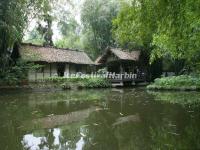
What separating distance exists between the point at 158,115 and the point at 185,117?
42.4 inches

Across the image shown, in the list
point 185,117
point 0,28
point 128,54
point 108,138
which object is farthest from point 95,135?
point 128,54

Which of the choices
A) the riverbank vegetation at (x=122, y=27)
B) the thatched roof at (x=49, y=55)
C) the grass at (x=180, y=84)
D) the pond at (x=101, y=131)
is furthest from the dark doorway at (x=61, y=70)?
the pond at (x=101, y=131)

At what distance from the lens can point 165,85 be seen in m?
27.8

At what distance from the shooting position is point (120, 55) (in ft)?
119

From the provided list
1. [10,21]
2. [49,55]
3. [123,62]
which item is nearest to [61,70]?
[49,55]

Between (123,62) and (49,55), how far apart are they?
10186 millimetres

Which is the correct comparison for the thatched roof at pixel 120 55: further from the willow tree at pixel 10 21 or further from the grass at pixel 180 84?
the willow tree at pixel 10 21

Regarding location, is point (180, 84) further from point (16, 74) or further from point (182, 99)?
point (16, 74)

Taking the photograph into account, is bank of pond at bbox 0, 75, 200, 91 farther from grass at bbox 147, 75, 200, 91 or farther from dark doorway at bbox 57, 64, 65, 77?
dark doorway at bbox 57, 64, 65, 77

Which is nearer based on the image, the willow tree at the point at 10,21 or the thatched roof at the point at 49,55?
the willow tree at the point at 10,21

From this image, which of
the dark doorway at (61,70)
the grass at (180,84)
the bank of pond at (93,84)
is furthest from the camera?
Result: the dark doorway at (61,70)

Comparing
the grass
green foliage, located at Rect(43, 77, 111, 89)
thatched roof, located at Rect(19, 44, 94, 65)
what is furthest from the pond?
thatched roof, located at Rect(19, 44, 94, 65)

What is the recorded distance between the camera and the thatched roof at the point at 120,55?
36156 millimetres

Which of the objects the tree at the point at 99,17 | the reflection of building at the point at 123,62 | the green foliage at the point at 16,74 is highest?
the tree at the point at 99,17
